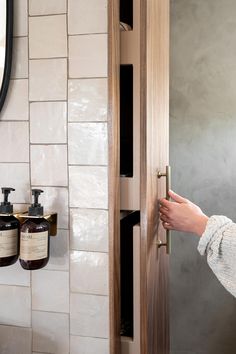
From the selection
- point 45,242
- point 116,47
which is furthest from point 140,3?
point 45,242

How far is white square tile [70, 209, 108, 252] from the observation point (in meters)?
0.87

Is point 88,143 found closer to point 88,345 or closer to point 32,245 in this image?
point 32,245

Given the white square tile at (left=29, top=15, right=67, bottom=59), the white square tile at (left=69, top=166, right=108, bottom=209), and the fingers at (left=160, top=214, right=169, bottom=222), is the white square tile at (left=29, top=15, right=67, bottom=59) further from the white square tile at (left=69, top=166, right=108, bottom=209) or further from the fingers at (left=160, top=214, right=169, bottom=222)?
the fingers at (left=160, top=214, right=169, bottom=222)

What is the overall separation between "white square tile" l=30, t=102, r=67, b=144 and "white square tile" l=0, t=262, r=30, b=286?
32 cm

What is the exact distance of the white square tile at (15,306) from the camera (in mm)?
934

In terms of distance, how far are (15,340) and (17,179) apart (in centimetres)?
41

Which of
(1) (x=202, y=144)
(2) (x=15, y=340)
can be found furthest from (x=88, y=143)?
(1) (x=202, y=144)

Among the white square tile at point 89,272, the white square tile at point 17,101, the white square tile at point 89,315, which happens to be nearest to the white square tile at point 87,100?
the white square tile at point 17,101

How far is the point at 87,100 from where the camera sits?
0.86 metres

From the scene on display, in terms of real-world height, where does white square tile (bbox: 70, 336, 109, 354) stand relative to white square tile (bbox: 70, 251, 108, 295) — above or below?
below

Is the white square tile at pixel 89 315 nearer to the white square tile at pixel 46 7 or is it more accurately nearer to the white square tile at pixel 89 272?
the white square tile at pixel 89 272

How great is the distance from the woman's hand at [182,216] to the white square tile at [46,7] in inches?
22.9

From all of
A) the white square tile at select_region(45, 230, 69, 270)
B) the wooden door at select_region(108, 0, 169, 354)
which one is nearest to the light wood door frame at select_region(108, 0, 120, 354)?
the wooden door at select_region(108, 0, 169, 354)

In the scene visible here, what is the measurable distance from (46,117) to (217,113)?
1432 millimetres
